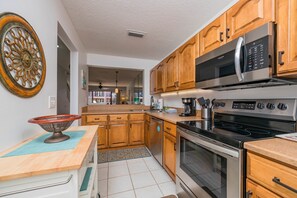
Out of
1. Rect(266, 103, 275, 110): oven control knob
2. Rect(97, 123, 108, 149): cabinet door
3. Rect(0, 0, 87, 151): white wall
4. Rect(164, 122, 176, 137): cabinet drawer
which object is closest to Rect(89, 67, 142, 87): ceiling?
Rect(97, 123, 108, 149): cabinet door

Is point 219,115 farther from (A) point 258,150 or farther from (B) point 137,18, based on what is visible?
(B) point 137,18

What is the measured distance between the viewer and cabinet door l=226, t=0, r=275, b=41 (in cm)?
96

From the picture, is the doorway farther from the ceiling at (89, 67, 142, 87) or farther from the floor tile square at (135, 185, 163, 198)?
the floor tile square at (135, 185, 163, 198)

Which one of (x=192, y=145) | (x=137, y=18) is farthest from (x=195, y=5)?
(x=192, y=145)

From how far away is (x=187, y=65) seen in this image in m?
1.95

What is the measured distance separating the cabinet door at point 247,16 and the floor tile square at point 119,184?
2.07 metres

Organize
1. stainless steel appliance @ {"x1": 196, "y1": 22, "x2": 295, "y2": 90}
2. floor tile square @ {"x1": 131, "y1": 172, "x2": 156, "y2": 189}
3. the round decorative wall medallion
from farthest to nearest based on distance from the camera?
floor tile square @ {"x1": 131, "y1": 172, "x2": 156, "y2": 189} < stainless steel appliance @ {"x1": 196, "y1": 22, "x2": 295, "y2": 90} < the round decorative wall medallion

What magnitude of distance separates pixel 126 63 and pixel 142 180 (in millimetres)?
2838

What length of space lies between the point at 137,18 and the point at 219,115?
173cm

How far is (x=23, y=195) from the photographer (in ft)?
1.91

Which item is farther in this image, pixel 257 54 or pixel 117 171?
pixel 117 171

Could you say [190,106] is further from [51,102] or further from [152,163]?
[51,102]

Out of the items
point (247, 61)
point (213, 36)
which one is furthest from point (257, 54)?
point (213, 36)

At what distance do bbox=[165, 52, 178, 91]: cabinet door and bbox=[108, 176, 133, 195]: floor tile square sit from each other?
1.59 metres
